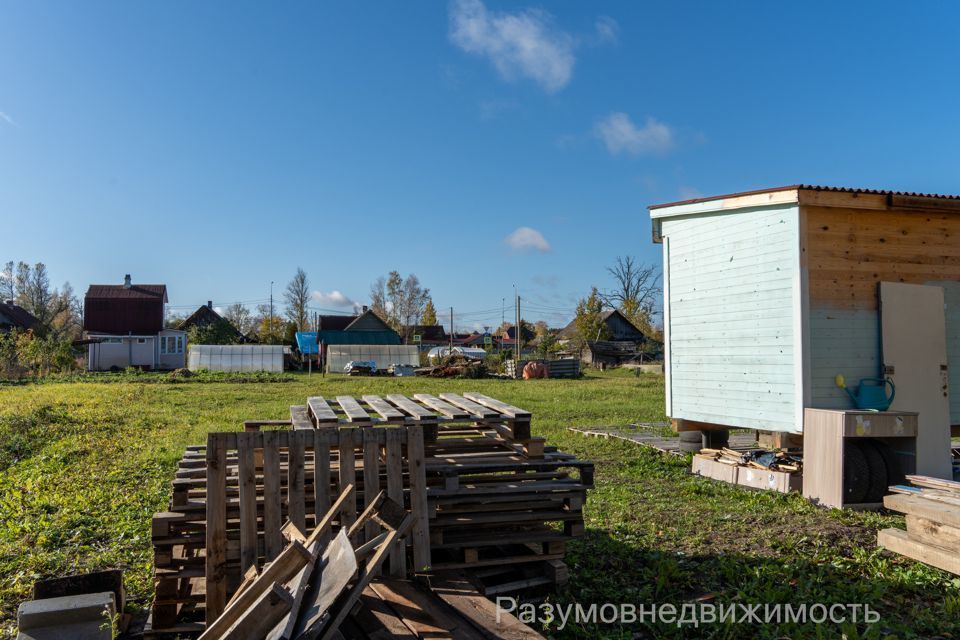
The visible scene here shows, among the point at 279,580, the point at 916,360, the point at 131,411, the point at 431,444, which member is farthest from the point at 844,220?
the point at 131,411

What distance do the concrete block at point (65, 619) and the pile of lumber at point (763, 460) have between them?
7.78 meters

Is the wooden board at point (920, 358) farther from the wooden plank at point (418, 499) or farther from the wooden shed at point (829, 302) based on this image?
the wooden plank at point (418, 499)

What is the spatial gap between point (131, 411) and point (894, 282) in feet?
54.1

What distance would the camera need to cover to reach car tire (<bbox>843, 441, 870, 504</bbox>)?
8.02 meters

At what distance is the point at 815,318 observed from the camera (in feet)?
30.2

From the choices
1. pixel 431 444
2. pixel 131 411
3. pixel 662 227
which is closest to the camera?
pixel 431 444

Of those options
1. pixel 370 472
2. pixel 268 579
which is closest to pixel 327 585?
pixel 268 579

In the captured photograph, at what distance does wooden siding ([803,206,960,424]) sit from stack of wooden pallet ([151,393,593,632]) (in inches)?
209

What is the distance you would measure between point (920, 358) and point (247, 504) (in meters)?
9.22

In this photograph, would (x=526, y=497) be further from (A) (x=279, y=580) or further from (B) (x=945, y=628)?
(B) (x=945, y=628)

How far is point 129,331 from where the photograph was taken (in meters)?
41.4

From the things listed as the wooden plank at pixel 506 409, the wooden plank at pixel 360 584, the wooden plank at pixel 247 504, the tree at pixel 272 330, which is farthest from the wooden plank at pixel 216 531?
the tree at pixel 272 330

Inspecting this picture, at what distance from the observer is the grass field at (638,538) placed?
16.6 ft

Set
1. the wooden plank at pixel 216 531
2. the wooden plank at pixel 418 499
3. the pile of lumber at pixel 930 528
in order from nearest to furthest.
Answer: the wooden plank at pixel 216 531, the wooden plank at pixel 418 499, the pile of lumber at pixel 930 528
